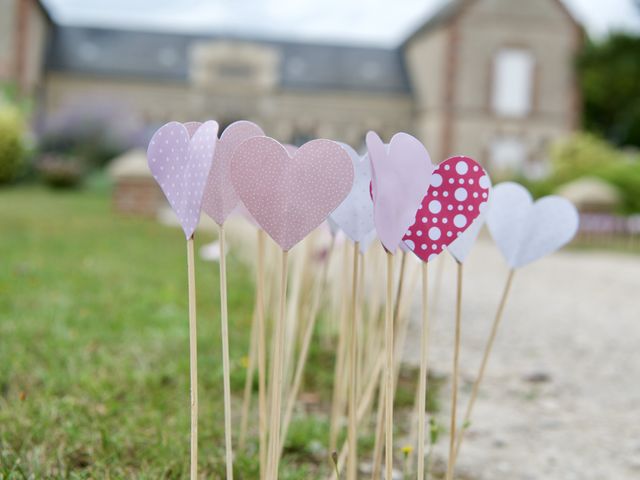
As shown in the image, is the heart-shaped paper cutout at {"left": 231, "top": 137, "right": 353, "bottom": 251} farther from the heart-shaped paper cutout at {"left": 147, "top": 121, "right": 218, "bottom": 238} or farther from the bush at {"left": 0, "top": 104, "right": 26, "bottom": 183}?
the bush at {"left": 0, "top": 104, "right": 26, "bottom": 183}

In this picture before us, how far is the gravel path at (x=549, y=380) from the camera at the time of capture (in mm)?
2502

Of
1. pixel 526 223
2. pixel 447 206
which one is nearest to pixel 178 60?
pixel 526 223

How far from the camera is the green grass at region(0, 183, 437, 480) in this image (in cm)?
199

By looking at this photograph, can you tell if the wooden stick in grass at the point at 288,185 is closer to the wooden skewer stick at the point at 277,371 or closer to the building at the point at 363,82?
the wooden skewer stick at the point at 277,371

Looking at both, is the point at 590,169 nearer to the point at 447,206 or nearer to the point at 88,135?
the point at 88,135

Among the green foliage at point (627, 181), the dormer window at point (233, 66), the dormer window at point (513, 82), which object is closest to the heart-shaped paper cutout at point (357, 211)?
the green foliage at point (627, 181)

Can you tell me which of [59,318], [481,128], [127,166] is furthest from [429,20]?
[59,318]

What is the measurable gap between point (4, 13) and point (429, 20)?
12104mm

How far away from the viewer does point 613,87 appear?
2714 cm

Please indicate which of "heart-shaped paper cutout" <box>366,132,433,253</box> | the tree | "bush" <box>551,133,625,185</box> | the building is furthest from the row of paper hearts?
the tree

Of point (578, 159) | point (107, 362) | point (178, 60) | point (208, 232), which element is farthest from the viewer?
point (178, 60)

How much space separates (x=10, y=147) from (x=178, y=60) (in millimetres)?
8133

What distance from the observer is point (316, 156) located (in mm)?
1241

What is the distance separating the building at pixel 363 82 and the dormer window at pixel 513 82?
0.10 feet
